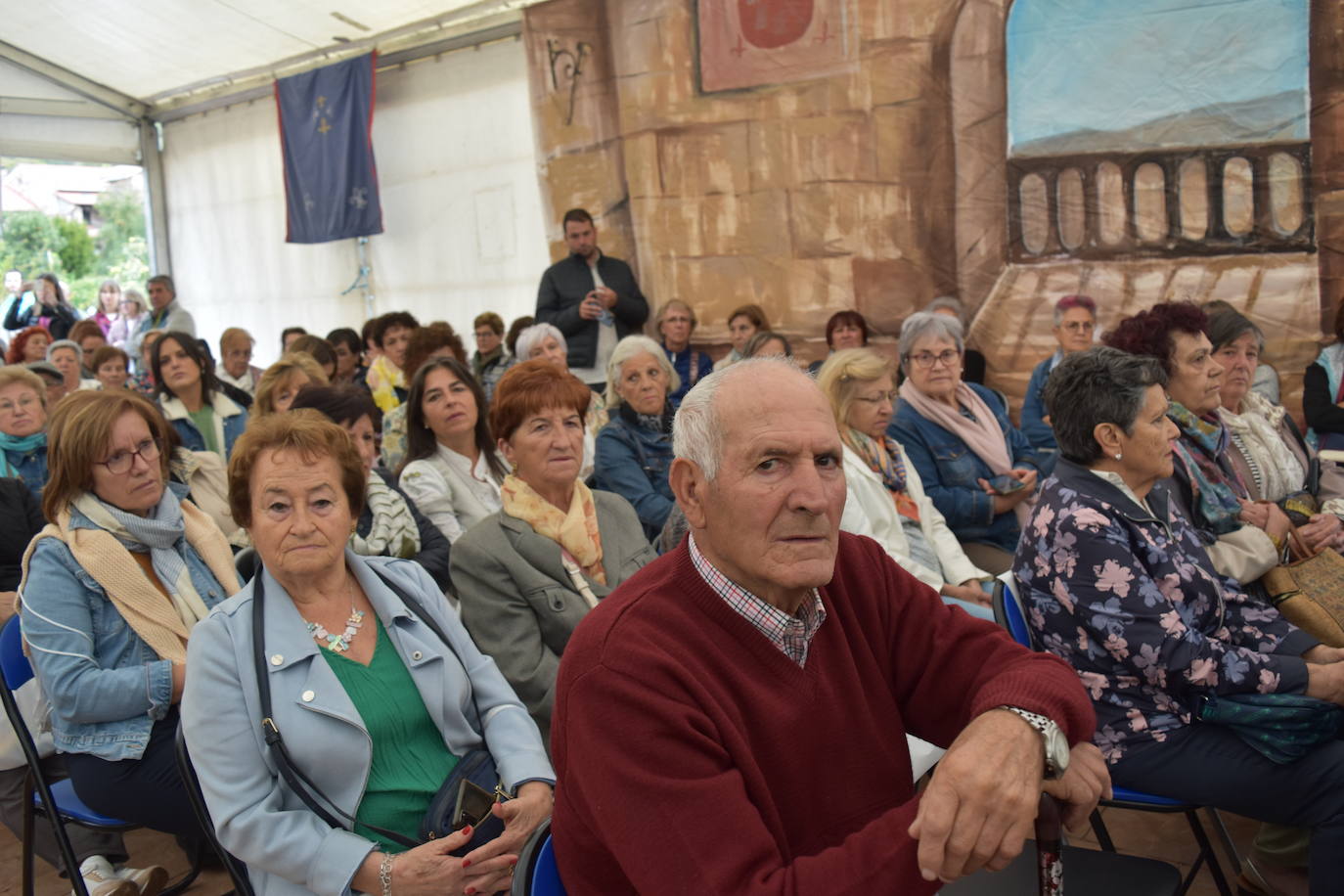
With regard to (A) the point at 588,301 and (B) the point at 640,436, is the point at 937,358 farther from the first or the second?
(A) the point at 588,301

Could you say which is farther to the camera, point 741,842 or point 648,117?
point 648,117

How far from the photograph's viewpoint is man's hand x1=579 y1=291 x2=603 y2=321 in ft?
23.1

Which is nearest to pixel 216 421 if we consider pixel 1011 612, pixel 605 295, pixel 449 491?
pixel 449 491

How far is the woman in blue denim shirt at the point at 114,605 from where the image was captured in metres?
2.36

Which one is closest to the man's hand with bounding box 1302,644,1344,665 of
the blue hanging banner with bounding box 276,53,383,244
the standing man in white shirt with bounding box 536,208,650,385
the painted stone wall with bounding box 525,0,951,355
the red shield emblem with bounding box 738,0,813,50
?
the painted stone wall with bounding box 525,0,951,355

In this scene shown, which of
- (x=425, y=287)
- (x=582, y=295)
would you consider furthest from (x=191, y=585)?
(x=425, y=287)

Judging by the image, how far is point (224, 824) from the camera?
1833 millimetres

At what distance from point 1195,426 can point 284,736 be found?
277 cm

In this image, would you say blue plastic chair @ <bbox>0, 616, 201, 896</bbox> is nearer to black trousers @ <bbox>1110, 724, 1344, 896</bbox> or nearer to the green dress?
the green dress

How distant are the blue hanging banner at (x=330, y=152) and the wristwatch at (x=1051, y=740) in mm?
9492

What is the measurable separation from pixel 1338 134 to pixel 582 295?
14.8ft

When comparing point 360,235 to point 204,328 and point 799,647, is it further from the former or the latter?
point 799,647

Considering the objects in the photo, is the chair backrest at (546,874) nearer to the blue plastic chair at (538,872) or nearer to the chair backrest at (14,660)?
the blue plastic chair at (538,872)

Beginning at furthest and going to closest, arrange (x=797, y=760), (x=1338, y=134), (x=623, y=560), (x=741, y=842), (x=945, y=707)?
(x=1338, y=134), (x=623, y=560), (x=945, y=707), (x=797, y=760), (x=741, y=842)
